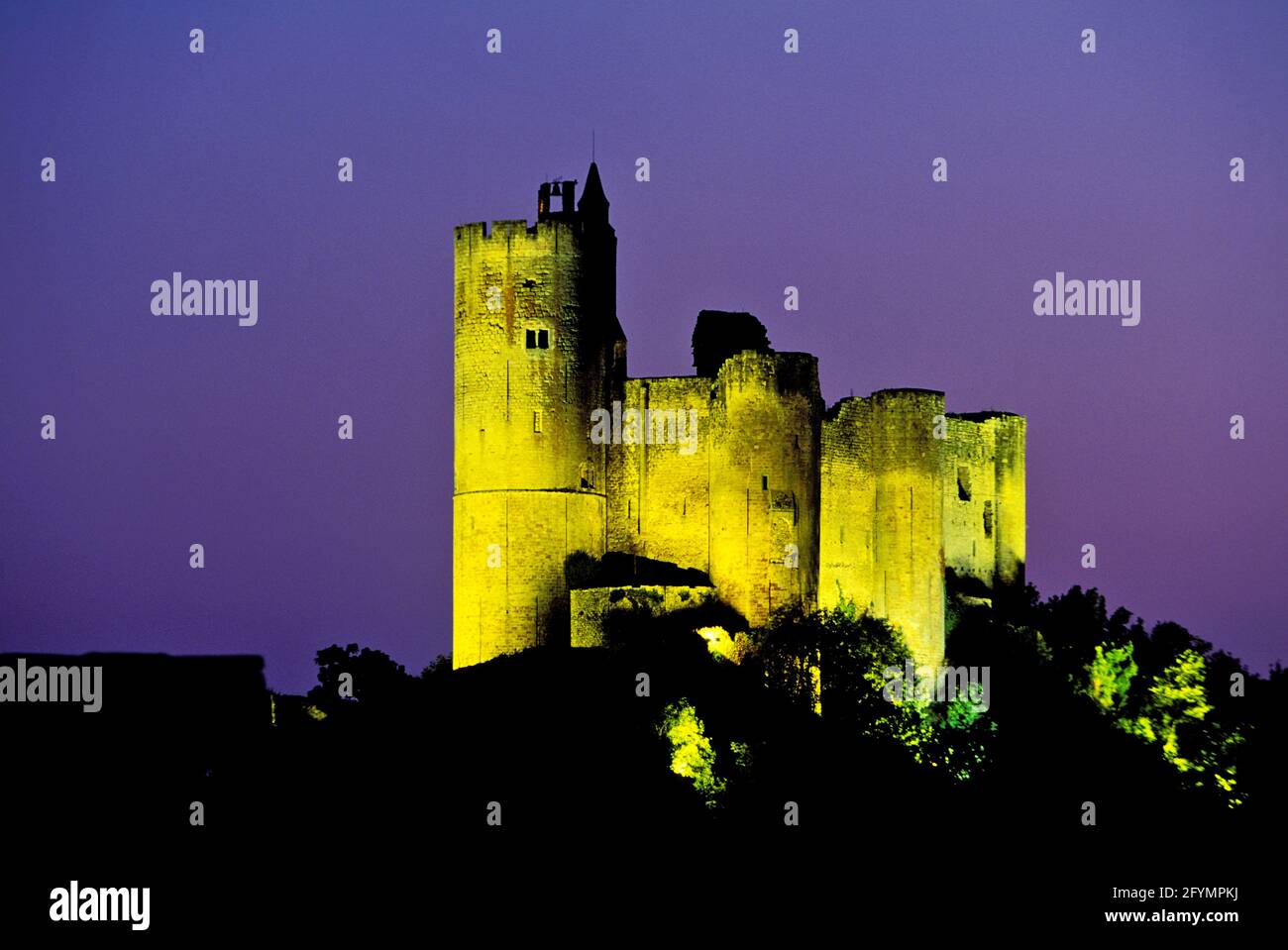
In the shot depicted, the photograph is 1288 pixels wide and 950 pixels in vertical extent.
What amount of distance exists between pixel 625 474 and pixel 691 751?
26.9ft

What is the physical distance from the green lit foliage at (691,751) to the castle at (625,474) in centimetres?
334

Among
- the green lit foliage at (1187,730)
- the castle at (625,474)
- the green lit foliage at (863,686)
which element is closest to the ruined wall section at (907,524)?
the castle at (625,474)

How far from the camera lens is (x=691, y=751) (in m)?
48.8

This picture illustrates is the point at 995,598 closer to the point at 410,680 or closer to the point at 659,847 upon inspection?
the point at 410,680

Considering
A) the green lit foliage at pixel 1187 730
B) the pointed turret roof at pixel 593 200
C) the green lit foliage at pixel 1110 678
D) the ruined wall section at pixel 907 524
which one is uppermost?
the pointed turret roof at pixel 593 200

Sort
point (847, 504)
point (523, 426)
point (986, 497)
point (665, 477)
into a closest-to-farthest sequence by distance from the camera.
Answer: point (523, 426) → point (665, 477) → point (847, 504) → point (986, 497)

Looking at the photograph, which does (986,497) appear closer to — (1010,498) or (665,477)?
(1010,498)

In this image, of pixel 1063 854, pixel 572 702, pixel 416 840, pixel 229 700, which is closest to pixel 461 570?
pixel 572 702

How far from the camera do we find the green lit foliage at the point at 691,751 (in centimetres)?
4850

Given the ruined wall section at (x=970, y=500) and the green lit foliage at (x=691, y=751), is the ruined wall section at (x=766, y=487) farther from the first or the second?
the ruined wall section at (x=970, y=500)

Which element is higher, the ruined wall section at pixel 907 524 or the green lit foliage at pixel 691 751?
the ruined wall section at pixel 907 524

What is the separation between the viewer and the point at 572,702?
49.6 meters

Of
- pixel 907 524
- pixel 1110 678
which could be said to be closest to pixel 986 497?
pixel 1110 678

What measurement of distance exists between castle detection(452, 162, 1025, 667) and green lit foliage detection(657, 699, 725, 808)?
334 cm
